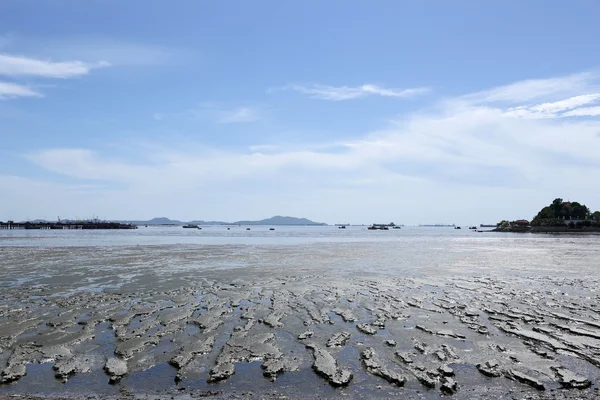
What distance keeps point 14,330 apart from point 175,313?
4579mm

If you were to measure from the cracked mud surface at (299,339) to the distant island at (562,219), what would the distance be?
157640mm

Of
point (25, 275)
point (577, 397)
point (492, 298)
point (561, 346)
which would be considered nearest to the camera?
point (577, 397)

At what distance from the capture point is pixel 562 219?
16625 cm

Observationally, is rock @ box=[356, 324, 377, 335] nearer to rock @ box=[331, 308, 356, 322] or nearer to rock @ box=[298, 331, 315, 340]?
rock @ box=[331, 308, 356, 322]

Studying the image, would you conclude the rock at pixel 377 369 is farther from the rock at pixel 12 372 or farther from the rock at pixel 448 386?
the rock at pixel 12 372

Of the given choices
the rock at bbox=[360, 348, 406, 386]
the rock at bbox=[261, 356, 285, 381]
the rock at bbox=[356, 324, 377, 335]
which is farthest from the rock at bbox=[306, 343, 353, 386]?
the rock at bbox=[356, 324, 377, 335]

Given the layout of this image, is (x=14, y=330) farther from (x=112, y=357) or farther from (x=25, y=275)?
(x=25, y=275)

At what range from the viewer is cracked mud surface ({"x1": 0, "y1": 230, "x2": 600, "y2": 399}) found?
7898mm

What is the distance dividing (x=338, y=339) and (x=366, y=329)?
4.55 feet

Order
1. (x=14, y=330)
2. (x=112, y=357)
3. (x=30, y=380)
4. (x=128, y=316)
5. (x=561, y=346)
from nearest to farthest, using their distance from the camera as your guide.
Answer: (x=30, y=380) → (x=112, y=357) → (x=561, y=346) → (x=14, y=330) → (x=128, y=316)

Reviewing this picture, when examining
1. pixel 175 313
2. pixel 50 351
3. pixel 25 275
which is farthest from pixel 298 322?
pixel 25 275

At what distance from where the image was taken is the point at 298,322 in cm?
1308

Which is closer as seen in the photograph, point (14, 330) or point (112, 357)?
point (112, 357)

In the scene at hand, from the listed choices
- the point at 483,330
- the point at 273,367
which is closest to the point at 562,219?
the point at 483,330
